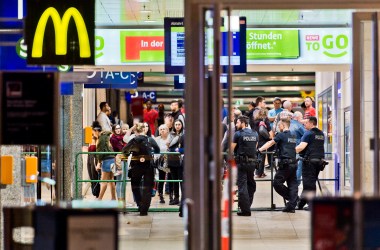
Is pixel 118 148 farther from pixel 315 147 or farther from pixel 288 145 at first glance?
pixel 315 147

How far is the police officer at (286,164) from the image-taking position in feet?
47.9

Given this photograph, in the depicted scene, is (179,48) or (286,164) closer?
(179,48)

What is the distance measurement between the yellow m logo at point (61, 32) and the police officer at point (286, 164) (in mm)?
7000

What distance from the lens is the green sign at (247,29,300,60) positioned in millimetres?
15906

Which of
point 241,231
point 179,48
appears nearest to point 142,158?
point 179,48

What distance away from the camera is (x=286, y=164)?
14.7 meters

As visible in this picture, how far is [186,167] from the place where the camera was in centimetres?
715

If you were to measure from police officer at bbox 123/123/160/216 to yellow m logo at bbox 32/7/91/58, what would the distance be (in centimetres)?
643

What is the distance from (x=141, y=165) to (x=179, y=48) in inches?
77.9

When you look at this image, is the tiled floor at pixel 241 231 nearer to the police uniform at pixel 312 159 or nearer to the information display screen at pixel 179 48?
the police uniform at pixel 312 159

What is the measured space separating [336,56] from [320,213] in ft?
36.8

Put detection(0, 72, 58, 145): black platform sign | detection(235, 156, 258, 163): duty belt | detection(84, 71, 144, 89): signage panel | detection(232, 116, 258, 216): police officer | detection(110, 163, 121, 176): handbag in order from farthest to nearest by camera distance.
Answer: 1. detection(84, 71, 144, 89): signage panel
2. detection(110, 163, 121, 176): handbag
3. detection(235, 156, 258, 163): duty belt
4. detection(232, 116, 258, 216): police officer
5. detection(0, 72, 58, 145): black platform sign

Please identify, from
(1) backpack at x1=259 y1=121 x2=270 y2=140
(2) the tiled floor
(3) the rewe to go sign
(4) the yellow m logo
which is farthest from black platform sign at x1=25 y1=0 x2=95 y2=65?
(1) backpack at x1=259 y1=121 x2=270 y2=140

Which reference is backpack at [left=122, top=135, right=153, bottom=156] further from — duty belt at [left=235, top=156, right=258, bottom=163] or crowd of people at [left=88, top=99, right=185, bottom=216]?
duty belt at [left=235, top=156, right=258, bottom=163]
